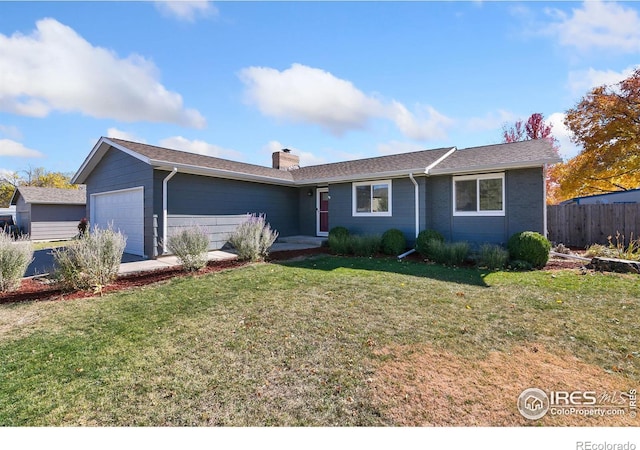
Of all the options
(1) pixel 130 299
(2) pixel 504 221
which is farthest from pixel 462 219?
(1) pixel 130 299

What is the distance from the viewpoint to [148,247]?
9.23 m

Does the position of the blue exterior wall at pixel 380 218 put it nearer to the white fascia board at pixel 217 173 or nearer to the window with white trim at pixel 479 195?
the window with white trim at pixel 479 195

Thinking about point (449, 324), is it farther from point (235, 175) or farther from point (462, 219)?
point (235, 175)

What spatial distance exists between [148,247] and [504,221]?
10.6 m

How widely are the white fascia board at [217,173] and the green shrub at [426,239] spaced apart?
5953 millimetres

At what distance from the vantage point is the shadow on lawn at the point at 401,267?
6.52 meters

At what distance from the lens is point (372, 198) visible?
36.7 feet

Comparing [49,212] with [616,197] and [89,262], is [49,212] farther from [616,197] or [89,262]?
[616,197]

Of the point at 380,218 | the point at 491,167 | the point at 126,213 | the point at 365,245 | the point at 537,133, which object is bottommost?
the point at 365,245

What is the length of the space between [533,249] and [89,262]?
966 centimetres

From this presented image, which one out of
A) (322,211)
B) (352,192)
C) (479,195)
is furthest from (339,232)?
(479,195)

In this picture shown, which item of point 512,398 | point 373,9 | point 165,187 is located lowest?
point 512,398

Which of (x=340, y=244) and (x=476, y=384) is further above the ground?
(x=340, y=244)
